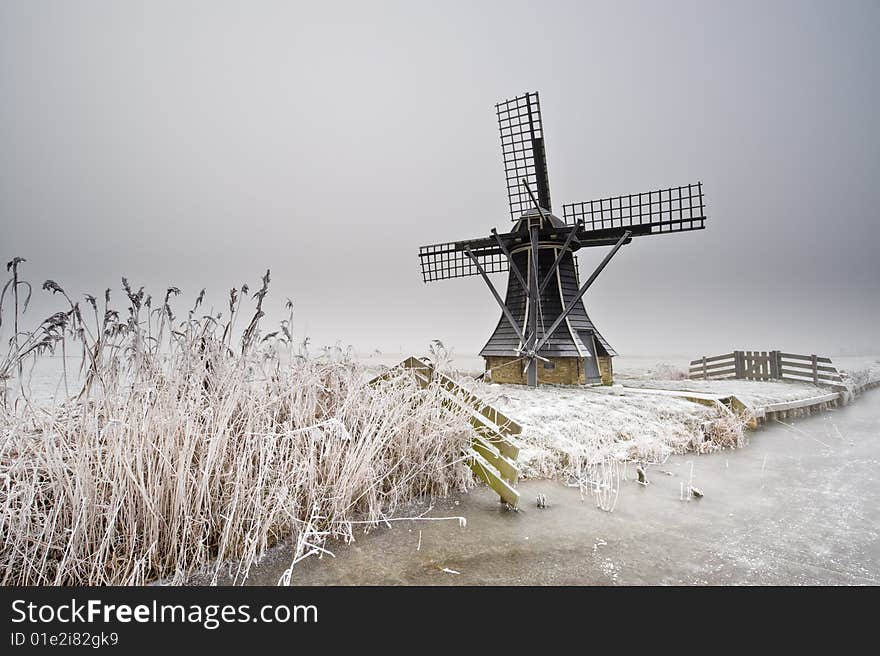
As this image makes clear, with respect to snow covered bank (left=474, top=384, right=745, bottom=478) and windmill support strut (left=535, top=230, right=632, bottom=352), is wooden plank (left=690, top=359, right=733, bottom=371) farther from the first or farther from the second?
snow covered bank (left=474, top=384, right=745, bottom=478)

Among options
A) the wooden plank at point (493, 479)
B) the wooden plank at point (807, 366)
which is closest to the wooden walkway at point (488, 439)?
the wooden plank at point (493, 479)

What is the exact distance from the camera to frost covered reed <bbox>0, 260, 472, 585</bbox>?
6.65 feet

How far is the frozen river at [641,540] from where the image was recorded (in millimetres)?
2236

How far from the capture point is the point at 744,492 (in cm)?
394

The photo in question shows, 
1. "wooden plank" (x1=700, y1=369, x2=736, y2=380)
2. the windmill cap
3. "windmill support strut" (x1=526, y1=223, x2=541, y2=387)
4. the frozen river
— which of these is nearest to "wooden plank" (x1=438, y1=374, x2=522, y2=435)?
the frozen river

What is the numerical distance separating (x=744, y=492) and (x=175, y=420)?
5139 millimetres

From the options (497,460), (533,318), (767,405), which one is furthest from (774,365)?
(497,460)

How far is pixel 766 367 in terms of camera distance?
1616cm

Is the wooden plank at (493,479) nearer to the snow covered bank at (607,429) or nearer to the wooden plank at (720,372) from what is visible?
the snow covered bank at (607,429)

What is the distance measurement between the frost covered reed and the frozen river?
0.35 m

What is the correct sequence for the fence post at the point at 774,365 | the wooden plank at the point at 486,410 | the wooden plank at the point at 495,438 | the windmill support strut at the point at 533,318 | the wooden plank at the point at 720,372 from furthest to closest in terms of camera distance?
the wooden plank at the point at 720,372
the fence post at the point at 774,365
the windmill support strut at the point at 533,318
the wooden plank at the point at 486,410
the wooden plank at the point at 495,438

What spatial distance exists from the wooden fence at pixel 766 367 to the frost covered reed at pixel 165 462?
1733 centimetres
